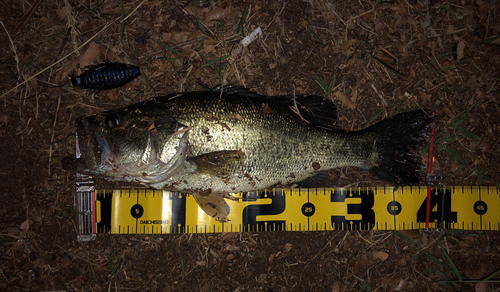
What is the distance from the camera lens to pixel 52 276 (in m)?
3.24

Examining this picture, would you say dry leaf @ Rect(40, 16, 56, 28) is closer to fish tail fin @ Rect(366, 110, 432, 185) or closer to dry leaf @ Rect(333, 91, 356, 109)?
dry leaf @ Rect(333, 91, 356, 109)

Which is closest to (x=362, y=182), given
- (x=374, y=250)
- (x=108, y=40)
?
(x=374, y=250)

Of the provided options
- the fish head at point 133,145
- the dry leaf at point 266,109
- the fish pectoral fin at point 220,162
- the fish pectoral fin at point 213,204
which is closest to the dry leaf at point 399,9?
the dry leaf at point 266,109

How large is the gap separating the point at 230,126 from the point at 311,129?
844mm

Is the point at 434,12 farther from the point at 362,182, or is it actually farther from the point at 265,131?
the point at 265,131

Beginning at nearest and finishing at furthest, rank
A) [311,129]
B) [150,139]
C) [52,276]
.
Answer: [150,139] → [311,129] → [52,276]

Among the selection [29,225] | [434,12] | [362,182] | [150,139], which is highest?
[434,12]

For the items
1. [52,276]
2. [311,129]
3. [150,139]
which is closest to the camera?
[150,139]

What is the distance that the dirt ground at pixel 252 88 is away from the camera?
10.6 ft

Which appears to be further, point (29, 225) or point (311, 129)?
point (29, 225)

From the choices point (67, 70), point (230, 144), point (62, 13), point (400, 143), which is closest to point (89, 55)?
point (67, 70)

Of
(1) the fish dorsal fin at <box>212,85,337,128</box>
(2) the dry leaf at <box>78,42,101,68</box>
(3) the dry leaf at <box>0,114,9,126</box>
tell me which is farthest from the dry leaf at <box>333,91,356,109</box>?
(3) the dry leaf at <box>0,114,9,126</box>

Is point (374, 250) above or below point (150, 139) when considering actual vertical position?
below

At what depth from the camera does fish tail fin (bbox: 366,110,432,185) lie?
3.01 metres
